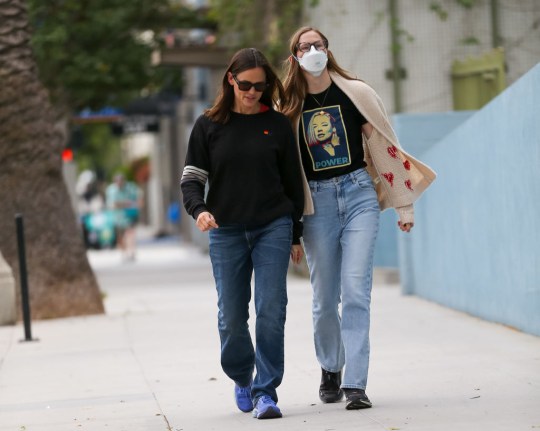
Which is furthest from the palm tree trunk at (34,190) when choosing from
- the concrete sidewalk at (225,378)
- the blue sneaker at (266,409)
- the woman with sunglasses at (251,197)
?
the blue sneaker at (266,409)

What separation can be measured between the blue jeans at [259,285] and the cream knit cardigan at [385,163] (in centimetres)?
34

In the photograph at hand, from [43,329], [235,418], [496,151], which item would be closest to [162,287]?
[43,329]

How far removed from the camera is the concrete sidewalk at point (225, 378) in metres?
6.65

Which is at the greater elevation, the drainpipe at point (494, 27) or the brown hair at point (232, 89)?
the drainpipe at point (494, 27)

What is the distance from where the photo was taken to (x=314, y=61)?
267 inches

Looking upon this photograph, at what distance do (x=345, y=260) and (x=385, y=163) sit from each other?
55 cm

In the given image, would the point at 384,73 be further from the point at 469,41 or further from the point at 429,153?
the point at 429,153

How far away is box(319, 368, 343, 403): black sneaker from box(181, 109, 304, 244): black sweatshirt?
912mm

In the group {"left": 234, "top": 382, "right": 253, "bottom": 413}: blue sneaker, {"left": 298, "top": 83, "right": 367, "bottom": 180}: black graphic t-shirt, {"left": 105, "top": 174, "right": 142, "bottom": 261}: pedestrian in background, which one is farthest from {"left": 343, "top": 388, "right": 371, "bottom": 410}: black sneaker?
{"left": 105, "top": 174, "right": 142, "bottom": 261}: pedestrian in background

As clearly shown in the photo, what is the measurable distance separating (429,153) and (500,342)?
4.11m

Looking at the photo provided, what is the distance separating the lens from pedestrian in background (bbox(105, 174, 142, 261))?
26922 millimetres

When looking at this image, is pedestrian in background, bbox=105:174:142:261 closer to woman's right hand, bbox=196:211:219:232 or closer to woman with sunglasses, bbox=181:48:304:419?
woman with sunglasses, bbox=181:48:304:419

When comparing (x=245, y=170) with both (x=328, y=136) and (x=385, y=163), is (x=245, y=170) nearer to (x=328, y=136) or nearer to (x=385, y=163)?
(x=328, y=136)

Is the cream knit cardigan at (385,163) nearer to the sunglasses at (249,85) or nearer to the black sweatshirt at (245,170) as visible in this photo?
the black sweatshirt at (245,170)
